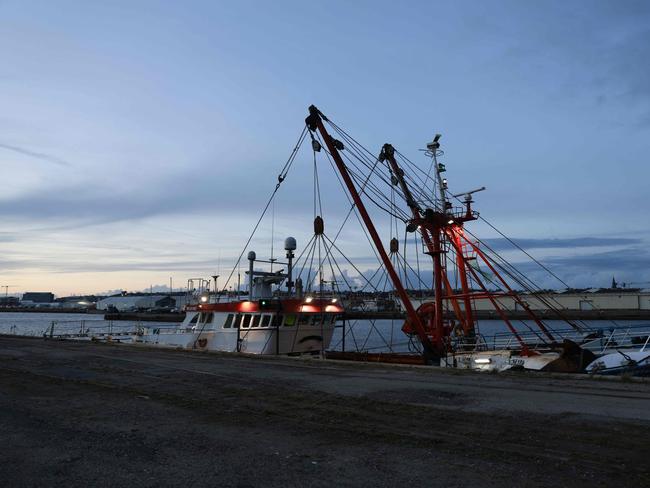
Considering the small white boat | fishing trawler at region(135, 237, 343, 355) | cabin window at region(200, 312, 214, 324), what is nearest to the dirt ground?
the small white boat

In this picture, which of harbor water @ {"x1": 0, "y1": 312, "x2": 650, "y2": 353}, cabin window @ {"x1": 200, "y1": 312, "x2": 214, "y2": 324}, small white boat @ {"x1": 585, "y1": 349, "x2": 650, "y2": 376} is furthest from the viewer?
harbor water @ {"x1": 0, "y1": 312, "x2": 650, "y2": 353}

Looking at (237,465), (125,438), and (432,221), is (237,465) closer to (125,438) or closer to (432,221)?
(125,438)

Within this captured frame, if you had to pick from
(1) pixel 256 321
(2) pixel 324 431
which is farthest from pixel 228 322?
(2) pixel 324 431

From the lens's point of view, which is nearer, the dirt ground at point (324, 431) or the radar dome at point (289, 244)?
the dirt ground at point (324, 431)

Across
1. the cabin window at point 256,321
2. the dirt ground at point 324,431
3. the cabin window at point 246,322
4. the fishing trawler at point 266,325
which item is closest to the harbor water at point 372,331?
the fishing trawler at point 266,325

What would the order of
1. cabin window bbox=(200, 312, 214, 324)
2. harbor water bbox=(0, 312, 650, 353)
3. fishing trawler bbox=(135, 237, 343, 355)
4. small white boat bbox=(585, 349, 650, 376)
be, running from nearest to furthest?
small white boat bbox=(585, 349, 650, 376), fishing trawler bbox=(135, 237, 343, 355), cabin window bbox=(200, 312, 214, 324), harbor water bbox=(0, 312, 650, 353)

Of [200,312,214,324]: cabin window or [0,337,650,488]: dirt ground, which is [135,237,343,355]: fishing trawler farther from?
[0,337,650,488]: dirt ground

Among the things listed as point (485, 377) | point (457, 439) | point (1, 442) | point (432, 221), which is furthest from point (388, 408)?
point (432, 221)

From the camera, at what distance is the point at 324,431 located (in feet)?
30.8

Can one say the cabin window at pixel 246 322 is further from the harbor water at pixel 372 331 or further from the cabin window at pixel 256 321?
the harbor water at pixel 372 331

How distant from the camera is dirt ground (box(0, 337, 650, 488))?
23.0 feet

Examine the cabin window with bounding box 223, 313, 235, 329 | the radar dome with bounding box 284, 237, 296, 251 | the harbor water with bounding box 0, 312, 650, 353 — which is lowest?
the harbor water with bounding box 0, 312, 650, 353

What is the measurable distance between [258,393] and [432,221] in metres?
17.1

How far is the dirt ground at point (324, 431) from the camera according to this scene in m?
7.00
